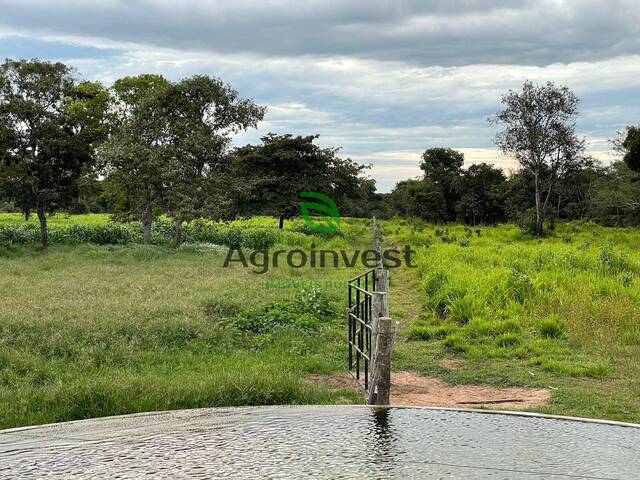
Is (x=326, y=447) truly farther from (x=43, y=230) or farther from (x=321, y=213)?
(x=321, y=213)

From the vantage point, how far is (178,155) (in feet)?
81.7

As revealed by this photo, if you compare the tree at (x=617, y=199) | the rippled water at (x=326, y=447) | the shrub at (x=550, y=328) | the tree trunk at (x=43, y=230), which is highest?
the tree at (x=617, y=199)

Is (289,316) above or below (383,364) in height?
below

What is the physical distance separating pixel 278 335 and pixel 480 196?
46.4 m

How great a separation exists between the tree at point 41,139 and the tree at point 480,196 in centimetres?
3558

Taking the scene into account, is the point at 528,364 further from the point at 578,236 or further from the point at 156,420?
the point at 578,236

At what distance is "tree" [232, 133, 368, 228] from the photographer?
113ft

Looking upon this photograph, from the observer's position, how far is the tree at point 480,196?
5244cm

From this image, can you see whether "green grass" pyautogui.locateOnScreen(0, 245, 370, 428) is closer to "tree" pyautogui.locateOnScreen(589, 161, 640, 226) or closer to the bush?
the bush

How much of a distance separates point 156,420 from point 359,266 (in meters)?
15.2

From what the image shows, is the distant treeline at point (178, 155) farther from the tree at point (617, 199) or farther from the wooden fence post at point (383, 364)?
the wooden fence post at point (383, 364)

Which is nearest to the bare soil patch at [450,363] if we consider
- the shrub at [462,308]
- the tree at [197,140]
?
the shrub at [462,308]

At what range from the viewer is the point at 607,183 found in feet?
117

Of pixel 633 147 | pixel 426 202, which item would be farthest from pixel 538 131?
pixel 426 202
